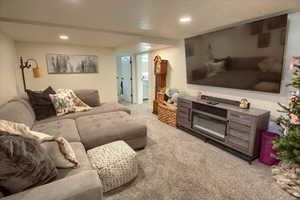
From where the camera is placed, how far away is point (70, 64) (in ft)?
14.3

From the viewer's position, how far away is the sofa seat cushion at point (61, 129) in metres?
1.98

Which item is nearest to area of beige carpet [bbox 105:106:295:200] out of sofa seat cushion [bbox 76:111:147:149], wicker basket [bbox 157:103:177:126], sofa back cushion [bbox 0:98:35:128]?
sofa seat cushion [bbox 76:111:147:149]

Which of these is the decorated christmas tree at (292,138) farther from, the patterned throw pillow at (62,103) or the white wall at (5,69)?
the white wall at (5,69)

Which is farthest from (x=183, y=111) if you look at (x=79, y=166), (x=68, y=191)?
(x=68, y=191)

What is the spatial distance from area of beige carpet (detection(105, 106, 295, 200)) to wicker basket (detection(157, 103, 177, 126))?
0.94 metres

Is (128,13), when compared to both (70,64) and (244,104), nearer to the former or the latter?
(244,104)

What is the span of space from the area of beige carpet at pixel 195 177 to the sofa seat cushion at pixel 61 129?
0.85 metres

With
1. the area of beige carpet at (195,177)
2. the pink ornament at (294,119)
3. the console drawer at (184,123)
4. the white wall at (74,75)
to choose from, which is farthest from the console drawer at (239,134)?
the white wall at (74,75)

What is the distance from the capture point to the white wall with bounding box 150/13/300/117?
207cm

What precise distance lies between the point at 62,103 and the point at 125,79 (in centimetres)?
381

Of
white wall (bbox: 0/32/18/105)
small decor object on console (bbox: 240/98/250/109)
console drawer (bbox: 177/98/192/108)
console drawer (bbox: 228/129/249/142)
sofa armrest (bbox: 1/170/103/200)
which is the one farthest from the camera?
console drawer (bbox: 177/98/192/108)

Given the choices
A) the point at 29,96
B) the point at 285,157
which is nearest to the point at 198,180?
the point at 285,157

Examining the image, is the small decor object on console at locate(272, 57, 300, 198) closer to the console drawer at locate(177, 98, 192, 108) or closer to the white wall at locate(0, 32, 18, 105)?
the console drawer at locate(177, 98, 192, 108)

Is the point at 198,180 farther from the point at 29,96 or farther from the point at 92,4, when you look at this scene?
the point at 29,96
